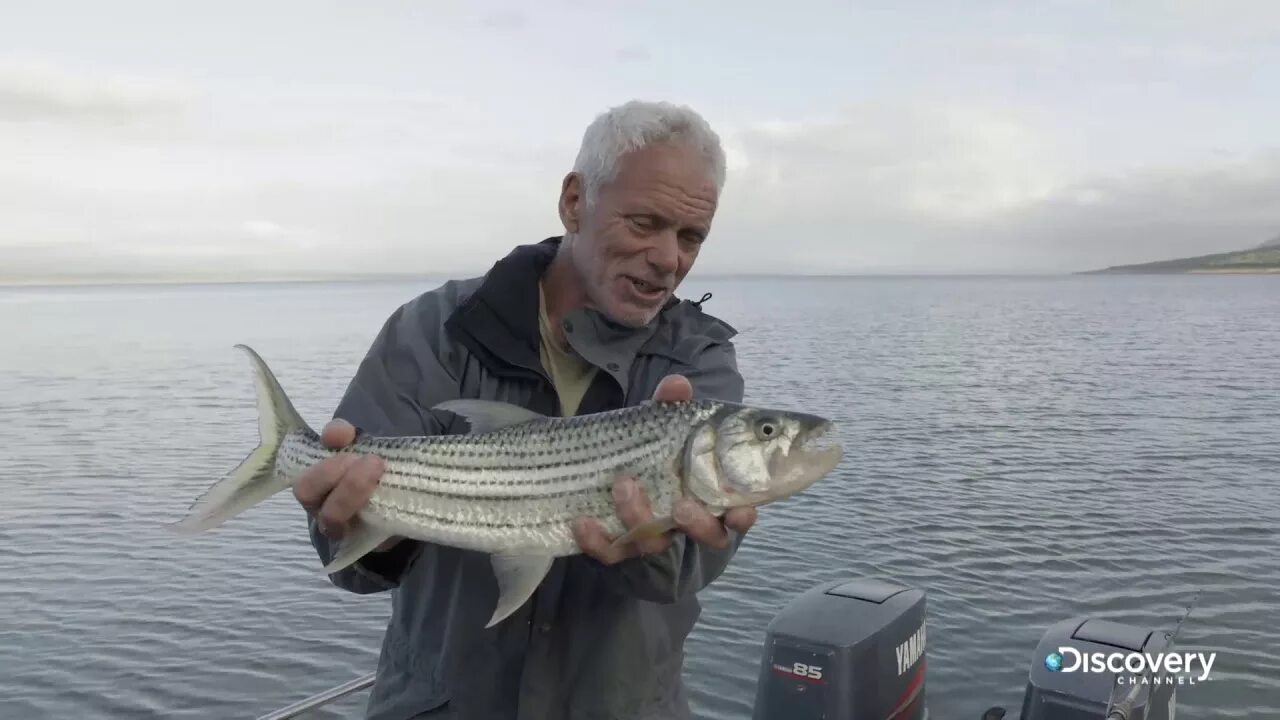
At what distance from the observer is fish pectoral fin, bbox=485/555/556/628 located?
12.2 feet

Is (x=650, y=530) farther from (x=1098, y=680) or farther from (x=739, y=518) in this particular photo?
(x=1098, y=680)

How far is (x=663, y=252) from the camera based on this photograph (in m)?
4.20

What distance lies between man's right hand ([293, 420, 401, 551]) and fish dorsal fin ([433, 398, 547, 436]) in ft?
1.24

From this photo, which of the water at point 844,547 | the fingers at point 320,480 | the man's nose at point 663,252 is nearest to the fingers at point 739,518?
the man's nose at point 663,252

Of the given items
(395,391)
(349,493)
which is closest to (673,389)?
(395,391)

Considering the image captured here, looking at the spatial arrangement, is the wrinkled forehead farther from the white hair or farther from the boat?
the boat

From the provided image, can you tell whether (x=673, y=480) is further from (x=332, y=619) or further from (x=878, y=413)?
(x=878, y=413)

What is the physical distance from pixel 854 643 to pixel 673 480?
9.69 feet

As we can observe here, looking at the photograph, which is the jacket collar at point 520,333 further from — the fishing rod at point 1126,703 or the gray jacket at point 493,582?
the fishing rod at point 1126,703

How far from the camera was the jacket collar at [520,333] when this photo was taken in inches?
161

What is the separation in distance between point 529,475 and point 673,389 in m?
0.69

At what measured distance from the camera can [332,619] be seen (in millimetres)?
13094

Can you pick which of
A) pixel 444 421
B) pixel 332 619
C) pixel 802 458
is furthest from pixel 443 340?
pixel 332 619

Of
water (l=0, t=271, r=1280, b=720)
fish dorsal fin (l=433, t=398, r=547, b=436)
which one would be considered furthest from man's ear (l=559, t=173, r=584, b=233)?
water (l=0, t=271, r=1280, b=720)
